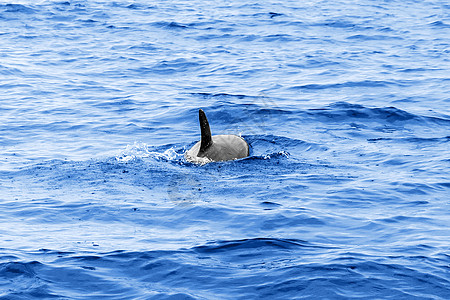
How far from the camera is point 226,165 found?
40.6ft

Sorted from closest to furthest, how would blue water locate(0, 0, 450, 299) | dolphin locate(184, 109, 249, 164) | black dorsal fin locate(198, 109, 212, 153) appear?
blue water locate(0, 0, 450, 299) < black dorsal fin locate(198, 109, 212, 153) < dolphin locate(184, 109, 249, 164)

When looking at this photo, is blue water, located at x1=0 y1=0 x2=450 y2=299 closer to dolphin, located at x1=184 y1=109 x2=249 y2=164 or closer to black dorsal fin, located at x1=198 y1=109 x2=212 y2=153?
dolphin, located at x1=184 y1=109 x2=249 y2=164

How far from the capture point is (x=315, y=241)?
901 cm

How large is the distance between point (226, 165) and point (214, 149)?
408 millimetres

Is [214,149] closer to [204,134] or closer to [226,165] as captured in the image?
[226,165]

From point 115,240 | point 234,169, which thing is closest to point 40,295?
point 115,240

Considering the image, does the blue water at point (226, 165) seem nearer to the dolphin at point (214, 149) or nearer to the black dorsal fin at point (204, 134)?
the dolphin at point (214, 149)

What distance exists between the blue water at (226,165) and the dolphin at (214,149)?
0.72ft

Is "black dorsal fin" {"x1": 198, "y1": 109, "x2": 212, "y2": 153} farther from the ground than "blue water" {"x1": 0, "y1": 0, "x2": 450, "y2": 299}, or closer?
farther from the ground

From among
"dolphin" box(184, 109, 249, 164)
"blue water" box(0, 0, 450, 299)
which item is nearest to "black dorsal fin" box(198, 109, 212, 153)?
"dolphin" box(184, 109, 249, 164)

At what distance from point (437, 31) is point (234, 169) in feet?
58.3

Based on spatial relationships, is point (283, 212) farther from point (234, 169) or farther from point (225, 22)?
point (225, 22)

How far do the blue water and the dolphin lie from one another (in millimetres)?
220

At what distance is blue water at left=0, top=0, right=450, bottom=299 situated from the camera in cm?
800
